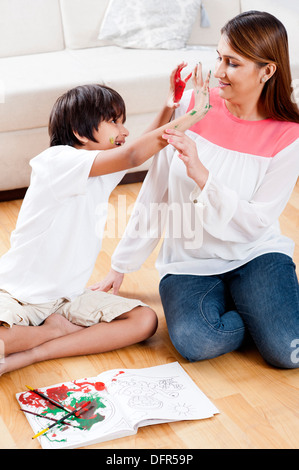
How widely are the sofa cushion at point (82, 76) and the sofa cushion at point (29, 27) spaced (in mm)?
59

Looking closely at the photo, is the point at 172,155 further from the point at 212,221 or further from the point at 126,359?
the point at 126,359

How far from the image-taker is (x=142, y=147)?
1.69 m

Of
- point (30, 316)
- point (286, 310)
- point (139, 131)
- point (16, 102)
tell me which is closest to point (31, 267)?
point (30, 316)

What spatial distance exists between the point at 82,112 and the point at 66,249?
37cm

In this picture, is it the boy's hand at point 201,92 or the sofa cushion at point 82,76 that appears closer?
the boy's hand at point 201,92

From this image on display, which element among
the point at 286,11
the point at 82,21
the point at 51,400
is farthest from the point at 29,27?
the point at 51,400

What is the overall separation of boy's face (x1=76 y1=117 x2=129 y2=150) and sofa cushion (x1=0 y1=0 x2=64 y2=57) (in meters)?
1.55

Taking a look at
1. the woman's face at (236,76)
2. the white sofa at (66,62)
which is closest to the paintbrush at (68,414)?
the woman's face at (236,76)

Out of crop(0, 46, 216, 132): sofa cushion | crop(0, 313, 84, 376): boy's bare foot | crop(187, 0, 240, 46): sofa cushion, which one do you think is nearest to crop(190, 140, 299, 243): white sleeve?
crop(0, 313, 84, 376): boy's bare foot

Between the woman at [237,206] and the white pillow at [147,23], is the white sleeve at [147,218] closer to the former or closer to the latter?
the woman at [237,206]

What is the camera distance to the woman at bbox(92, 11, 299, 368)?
1767mm

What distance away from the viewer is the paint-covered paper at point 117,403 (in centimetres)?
156

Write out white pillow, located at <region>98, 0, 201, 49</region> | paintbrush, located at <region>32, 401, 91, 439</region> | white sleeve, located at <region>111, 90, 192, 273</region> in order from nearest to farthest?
paintbrush, located at <region>32, 401, 91, 439</region>
white sleeve, located at <region>111, 90, 192, 273</region>
white pillow, located at <region>98, 0, 201, 49</region>

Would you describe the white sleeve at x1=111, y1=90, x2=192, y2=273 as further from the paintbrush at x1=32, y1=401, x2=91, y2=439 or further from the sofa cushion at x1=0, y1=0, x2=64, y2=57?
the sofa cushion at x1=0, y1=0, x2=64, y2=57
